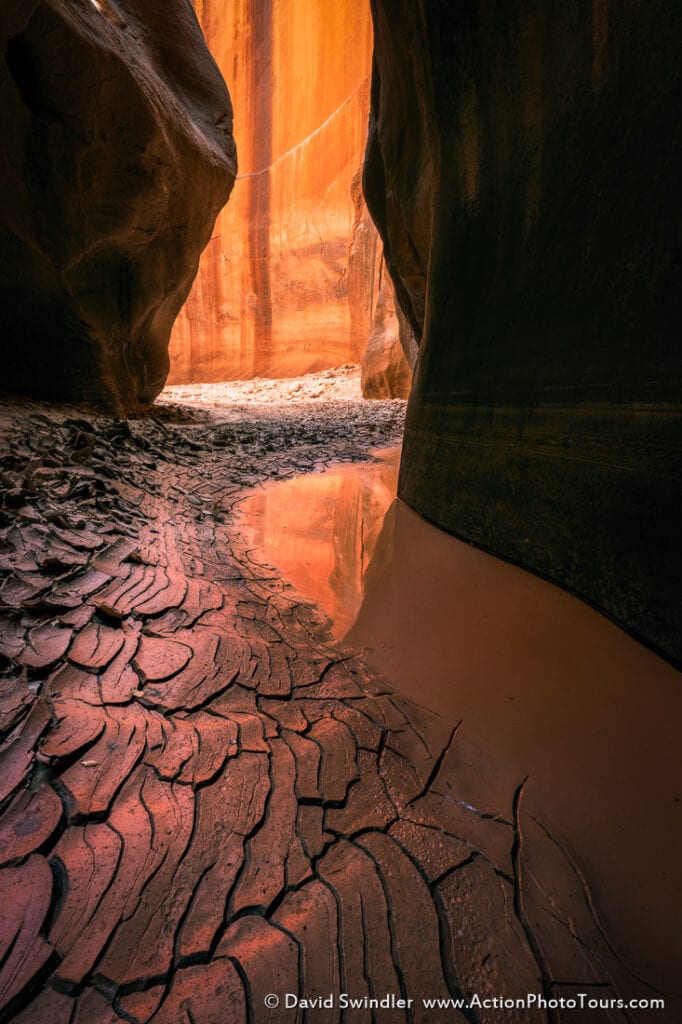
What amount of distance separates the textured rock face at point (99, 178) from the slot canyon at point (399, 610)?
1.3 inches

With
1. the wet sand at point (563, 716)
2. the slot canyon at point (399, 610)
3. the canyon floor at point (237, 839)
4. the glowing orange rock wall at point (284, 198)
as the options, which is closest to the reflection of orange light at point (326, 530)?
the slot canyon at point (399, 610)

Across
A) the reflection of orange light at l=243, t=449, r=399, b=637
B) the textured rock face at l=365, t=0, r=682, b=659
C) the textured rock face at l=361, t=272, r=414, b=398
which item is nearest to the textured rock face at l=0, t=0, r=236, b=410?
the textured rock face at l=365, t=0, r=682, b=659

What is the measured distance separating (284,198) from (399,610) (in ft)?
67.3

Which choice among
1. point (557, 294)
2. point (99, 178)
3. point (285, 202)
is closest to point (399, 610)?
point (557, 294)

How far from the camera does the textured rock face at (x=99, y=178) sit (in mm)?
3363

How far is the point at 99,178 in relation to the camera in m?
3.94

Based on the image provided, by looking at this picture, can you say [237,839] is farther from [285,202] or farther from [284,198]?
[284,198]

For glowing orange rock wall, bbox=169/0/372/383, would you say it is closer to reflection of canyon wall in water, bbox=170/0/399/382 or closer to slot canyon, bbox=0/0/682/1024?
reflection of canyon wall in water, bbox=170/0/399/382

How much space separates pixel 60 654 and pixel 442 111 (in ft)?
12.0

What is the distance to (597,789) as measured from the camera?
1.04 metres

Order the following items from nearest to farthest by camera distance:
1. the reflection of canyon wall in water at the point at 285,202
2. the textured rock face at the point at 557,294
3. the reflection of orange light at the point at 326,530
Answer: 1. the textured rock face at the point at 557,294
2. the reflection of orange light at the point at 326,530
3. the reflection of canyon wall in water at the point at 285,202

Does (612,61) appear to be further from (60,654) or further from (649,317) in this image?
(60,654)

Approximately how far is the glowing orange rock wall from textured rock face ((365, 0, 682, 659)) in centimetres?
1476

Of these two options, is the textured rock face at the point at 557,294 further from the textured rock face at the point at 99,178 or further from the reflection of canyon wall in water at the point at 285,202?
the reflection of canyon wall in water at the point at 285,202
